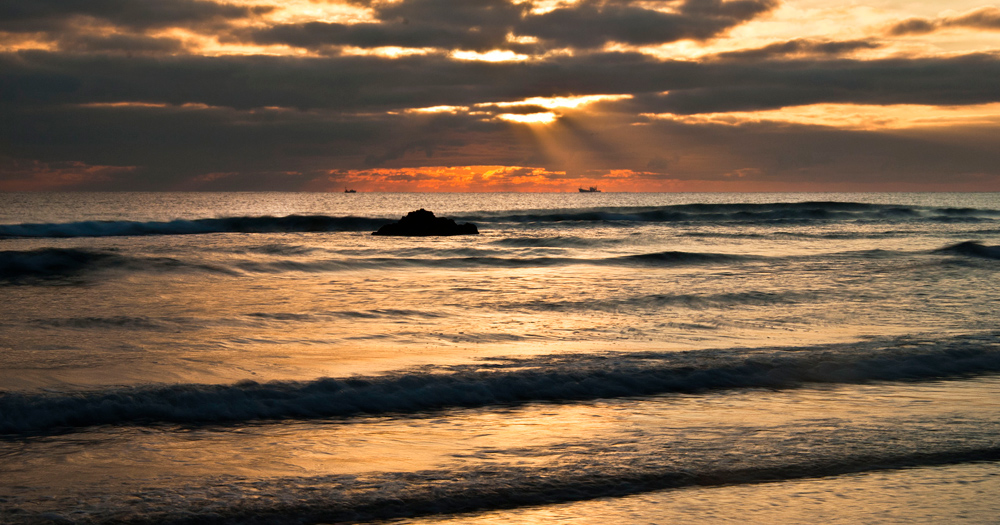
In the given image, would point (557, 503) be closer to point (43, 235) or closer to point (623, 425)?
point (623, 425)

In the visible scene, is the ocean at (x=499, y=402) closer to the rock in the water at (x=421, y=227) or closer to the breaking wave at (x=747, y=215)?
the rock in the water at (x=421, y=227)

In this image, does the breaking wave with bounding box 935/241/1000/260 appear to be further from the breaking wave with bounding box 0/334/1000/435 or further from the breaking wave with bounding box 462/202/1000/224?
the breaking wave with bounding box 462/202/1000/224

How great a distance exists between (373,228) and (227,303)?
111ft

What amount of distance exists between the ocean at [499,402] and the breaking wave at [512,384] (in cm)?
3

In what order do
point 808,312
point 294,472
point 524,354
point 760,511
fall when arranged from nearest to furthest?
point 760,511, point 294,472, point 524,354, point 808,312

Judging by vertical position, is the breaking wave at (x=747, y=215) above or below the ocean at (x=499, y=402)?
above

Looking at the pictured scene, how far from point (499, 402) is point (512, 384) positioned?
41 centimetres

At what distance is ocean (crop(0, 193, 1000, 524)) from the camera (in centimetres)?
500

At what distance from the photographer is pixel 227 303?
1462 centimetres

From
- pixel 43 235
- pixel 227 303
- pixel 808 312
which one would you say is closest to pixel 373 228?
pixel 43 235

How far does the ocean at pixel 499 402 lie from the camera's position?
500cm

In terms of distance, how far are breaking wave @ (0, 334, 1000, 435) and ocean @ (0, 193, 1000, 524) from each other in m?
0.03

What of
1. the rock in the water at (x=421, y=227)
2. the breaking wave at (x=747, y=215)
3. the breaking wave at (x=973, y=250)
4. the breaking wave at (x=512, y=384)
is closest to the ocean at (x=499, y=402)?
the breaking wave at (x=512, y=384)

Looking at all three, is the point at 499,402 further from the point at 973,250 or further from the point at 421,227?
the point at 421,227
